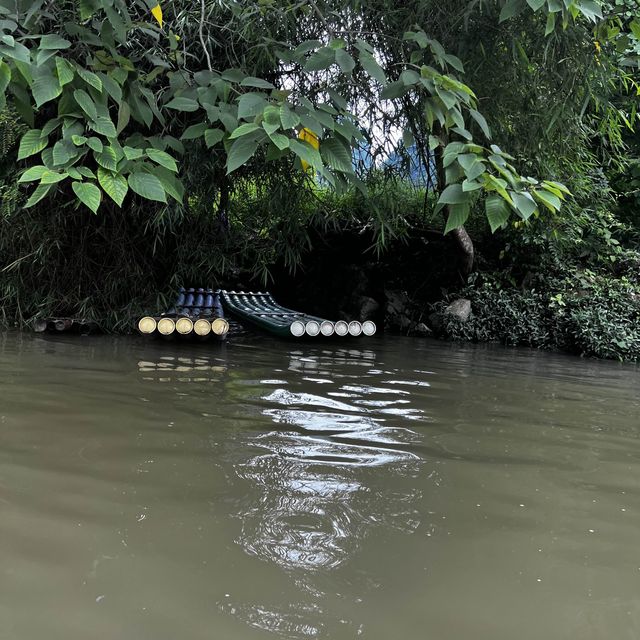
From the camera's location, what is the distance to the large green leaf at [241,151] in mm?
1668

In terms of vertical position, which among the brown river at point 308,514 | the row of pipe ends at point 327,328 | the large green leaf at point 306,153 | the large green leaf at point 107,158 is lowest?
the brown river at point 308,514

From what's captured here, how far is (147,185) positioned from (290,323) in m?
3.24

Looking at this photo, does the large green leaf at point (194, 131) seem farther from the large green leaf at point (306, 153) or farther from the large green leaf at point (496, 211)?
the large green leaf at point (496, 211)

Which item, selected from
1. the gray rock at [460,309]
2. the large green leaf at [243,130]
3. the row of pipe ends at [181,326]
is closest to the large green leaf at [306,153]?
the large green leaf at [243,130]

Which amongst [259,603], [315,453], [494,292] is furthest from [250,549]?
[494,292]

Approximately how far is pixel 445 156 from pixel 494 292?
4.84 metres

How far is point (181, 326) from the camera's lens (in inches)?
172

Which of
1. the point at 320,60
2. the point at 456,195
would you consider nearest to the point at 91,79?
the point at 320,60

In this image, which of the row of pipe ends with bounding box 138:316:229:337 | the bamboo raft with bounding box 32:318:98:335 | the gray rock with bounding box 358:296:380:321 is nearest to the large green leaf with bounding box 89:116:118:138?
the row of pipe ends with bounding box 138:316:229:337

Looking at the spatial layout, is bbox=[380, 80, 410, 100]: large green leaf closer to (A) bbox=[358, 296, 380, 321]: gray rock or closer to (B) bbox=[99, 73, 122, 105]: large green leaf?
(B) bbox=[99, 73, 122, 105]: large green leaf

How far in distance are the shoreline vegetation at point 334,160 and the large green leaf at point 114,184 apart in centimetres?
2

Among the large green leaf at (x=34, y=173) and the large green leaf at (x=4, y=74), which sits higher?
the large green leaf at (x=4, y=74)

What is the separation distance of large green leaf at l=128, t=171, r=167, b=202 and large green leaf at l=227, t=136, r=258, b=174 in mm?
213

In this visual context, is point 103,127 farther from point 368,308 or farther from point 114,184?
point 368,308
